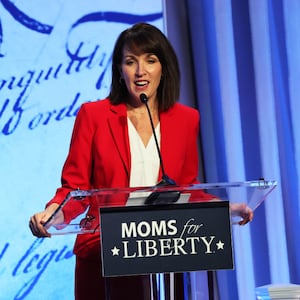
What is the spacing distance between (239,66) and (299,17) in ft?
1.06

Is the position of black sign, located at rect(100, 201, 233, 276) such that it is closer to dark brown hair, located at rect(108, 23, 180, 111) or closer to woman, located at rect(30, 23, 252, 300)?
woman, located at rect(30, 23, 252, 300)

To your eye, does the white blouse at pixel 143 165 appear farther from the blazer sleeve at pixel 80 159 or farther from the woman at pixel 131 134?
the blazer sleeve at pixel 80 159

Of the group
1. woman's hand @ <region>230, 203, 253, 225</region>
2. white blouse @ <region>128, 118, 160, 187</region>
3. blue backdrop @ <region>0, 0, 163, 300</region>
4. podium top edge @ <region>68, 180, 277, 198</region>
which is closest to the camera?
podium top edge @ <region>68, 180, 277, 198</region>

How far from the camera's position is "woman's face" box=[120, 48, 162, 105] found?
80.0 inches

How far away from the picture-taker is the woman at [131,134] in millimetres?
1970

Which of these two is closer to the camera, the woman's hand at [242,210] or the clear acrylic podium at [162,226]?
the clear acrylic podium at [162,226]

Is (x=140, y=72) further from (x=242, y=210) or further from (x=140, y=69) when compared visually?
(x=242, y=210)

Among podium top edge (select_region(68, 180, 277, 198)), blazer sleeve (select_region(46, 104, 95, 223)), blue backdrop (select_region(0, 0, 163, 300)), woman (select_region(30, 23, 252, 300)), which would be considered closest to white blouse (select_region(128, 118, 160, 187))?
woman (select_region(30, 23, 252, 300))

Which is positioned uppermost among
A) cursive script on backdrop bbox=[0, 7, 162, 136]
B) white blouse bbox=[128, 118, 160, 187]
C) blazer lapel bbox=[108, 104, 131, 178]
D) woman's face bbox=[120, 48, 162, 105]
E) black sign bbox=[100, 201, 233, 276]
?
cursive script on backdrop bbox=[0, 7, 162, 136]

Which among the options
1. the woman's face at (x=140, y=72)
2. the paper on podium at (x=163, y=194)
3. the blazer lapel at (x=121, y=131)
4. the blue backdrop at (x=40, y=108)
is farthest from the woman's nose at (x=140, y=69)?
the blue backdrop at (x=40, y=108)

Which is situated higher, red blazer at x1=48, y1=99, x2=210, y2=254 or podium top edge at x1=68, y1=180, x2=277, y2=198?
red blazer at x1=48, y1=99, x2=210, y2=254

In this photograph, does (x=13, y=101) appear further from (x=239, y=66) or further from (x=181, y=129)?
(x=181, y=129)

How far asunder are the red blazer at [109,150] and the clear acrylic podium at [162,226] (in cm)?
41

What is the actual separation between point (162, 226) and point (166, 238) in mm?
25
